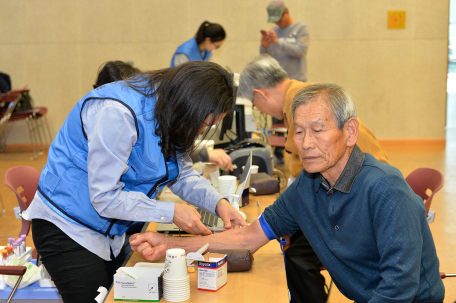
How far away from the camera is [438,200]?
4523 millimetres

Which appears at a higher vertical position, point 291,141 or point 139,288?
point 291,141

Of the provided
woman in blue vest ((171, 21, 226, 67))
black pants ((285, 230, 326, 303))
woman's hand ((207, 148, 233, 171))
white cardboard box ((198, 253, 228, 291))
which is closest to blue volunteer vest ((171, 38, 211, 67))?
woman in blue vest ((171, 21, 226, 67))

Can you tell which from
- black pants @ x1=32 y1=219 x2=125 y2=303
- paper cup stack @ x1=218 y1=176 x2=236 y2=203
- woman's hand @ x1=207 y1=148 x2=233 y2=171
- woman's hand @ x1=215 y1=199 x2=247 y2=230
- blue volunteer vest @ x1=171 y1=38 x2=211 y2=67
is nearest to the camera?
black pants @ x1=32 y1=219 x2=125 y2=303

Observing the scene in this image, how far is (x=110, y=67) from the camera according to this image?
8.20 ft

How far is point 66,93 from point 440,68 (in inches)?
243

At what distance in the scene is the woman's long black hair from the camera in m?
1.35

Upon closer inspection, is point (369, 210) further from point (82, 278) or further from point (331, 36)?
point (331, 36)

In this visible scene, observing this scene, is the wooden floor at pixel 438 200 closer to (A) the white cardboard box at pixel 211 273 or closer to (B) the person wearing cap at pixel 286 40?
(B) the person wearing cap at pixel 286 40

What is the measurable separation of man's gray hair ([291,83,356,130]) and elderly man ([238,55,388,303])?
2.41 ft

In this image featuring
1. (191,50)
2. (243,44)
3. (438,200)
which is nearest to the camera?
(438,200)

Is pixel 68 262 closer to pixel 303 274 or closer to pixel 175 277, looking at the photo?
pixel 175 277

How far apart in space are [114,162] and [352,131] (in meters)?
0.74

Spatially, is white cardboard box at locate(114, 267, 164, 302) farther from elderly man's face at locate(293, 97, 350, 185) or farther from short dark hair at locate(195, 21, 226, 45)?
short dark hair at locate(195, 21, 226, 45)

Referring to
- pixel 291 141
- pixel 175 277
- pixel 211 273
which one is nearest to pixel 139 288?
pixel 175 277
